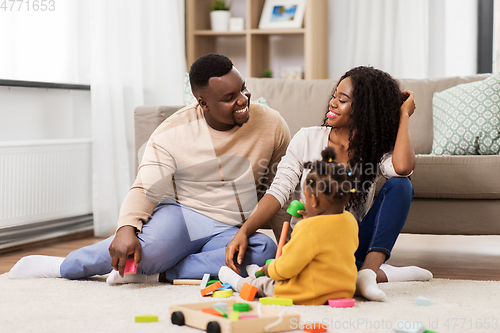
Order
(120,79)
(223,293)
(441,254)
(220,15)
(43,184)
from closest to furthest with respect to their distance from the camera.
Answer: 1. (223,293)
2. (441,254)
3. (43,184)
4. (120,79)
5. (220,15)

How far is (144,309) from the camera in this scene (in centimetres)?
134

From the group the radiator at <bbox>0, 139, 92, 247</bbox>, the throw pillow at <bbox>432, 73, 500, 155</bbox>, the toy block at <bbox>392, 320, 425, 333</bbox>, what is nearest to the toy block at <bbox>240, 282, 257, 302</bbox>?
the toy block at <bbox>392, 320, 425, 333</bbox>

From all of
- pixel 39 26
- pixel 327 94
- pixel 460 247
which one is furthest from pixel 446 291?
pixel 39 26

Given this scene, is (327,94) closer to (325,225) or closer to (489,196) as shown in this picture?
(489,196)

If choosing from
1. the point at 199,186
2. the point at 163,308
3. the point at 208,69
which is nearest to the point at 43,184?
the point at 199,186

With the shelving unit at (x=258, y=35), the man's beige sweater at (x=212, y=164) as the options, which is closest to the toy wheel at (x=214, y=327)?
the man's beige sweater at (x=212, y=164)

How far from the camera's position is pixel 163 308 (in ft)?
4.44

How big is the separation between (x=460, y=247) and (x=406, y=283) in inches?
38.7

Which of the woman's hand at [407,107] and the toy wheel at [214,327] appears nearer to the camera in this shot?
the toy wheel at [214,327]

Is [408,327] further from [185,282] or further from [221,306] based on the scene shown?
[185,282]

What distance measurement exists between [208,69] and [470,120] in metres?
1.26

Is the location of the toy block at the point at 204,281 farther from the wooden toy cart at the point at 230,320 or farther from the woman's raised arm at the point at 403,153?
the woman's raised arm at the point at 403,153

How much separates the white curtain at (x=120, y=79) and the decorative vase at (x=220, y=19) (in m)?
0.45

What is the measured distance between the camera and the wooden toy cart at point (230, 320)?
110 cm
